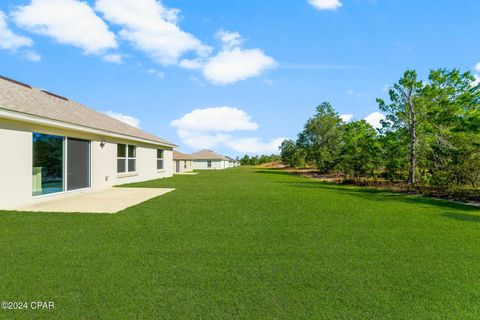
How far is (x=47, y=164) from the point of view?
31.7ft

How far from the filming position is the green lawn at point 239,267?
2697 millimetres

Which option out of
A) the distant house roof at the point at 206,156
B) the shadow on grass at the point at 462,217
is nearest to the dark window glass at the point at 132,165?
the shadow on grass at the point at 462,217

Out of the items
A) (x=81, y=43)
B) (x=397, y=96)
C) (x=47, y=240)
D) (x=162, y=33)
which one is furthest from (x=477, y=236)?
(x=81, y=43)

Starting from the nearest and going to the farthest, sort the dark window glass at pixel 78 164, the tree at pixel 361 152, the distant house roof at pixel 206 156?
the dark window glass at pixel 78 164 < the tree at pixel 361 152 < the distant house roof at pixel 206 156

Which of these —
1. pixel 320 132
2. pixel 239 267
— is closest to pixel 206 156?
pixel 320 132

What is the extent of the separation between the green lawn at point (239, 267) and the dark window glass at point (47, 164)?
295 cm

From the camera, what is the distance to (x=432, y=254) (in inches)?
169

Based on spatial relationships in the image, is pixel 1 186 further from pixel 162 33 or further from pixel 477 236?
pixel 477 236

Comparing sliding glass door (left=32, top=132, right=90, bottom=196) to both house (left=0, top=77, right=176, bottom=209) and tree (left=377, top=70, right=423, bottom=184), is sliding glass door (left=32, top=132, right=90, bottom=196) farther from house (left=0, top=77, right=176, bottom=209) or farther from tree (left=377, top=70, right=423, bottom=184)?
tree (left=377, top=70, right=423, bottom=184)

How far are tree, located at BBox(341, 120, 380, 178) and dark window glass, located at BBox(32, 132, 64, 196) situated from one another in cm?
1750

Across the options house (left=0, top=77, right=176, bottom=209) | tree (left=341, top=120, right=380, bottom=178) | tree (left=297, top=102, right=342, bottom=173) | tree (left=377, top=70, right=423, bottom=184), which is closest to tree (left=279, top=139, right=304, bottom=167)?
tree (left=297, top=102, right=342, bottom=173)

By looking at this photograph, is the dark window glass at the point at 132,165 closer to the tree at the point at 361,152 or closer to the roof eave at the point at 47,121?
the roof eave at the point at 47,121

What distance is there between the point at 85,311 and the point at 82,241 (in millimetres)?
2527

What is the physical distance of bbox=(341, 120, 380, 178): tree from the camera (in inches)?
696
